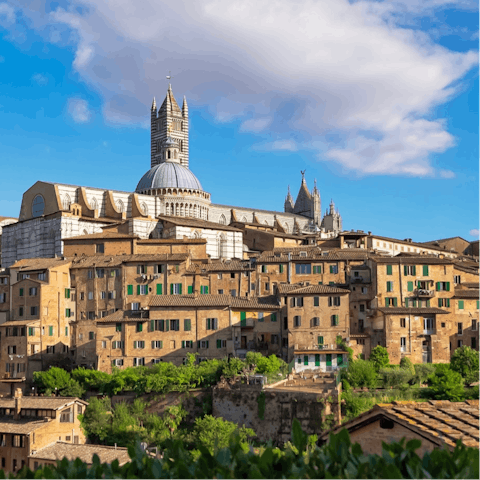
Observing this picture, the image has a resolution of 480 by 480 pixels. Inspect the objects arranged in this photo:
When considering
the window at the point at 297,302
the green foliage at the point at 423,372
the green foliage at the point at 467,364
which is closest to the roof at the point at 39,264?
the window at the point at 297,302

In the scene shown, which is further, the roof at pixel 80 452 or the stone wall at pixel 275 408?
the stone wall at pixel 275 408

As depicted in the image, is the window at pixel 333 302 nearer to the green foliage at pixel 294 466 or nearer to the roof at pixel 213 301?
the roof at pixel 213 301

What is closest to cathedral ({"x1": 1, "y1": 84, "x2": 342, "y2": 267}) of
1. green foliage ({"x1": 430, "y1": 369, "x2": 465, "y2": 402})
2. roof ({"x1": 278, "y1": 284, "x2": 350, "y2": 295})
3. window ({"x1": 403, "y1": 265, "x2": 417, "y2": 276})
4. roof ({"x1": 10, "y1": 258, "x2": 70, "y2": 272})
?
roof ({"x1": 10, "y1": 258, "x2": 70, "y2": 272})

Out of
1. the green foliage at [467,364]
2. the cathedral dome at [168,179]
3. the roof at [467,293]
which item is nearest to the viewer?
the green foliage at [467,364]

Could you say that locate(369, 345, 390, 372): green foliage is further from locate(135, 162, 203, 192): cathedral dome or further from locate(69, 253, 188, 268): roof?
locate(135, 162, 203, 192): cathedral dome

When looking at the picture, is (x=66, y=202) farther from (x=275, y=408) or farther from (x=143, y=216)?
(x=275, y=408)

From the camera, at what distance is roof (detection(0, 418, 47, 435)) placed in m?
43.2

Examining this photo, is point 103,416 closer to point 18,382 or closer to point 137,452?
point 18,382

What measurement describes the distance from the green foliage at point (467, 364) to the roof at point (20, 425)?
26877 millimetres

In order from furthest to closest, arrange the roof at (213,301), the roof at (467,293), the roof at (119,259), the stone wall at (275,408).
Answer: the roof at (119,259) → the roof at (467,293) → the roof at (213,301) → the stone wall at (275,408)

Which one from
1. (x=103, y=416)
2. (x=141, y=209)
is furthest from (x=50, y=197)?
(x=103, y=416)

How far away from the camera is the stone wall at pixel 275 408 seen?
131 feet

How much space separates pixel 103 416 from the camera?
45.4 metres

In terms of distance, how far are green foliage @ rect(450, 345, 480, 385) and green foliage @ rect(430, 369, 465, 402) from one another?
51.5 inches
